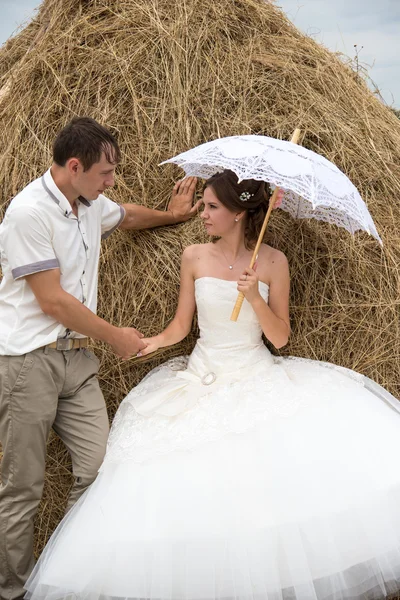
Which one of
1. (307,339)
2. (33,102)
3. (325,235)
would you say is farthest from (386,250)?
(33,102)

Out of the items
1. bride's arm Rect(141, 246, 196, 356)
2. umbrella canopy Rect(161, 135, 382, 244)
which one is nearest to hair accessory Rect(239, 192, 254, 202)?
umbrella canopy Rect(161, 135, 382, 244)

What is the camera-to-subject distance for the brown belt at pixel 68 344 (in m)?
3.44

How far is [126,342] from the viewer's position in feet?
11.8

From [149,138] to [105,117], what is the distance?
1.24 ft

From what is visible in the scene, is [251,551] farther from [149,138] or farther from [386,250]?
[149,138]

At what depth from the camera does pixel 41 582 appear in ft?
9.73

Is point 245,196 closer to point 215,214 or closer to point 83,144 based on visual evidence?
point 215,214

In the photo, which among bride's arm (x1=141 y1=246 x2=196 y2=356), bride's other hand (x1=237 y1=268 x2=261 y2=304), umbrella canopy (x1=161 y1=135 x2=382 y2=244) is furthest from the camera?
bride's arm (x1=141 y1=246 x2=196 y2=356)

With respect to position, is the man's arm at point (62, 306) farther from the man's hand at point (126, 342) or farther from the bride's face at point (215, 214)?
the bride's face at point (215, 214)

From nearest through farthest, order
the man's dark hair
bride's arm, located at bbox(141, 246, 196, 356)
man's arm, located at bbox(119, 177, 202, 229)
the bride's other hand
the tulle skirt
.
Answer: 1. the tulle skirt
2. the man's dark hair
3. the bride's other hand
4. bride's arm, located at bbox(141, 246, 196, 356)
5. man's arm, located at bbox(119, 177, 202, 229)

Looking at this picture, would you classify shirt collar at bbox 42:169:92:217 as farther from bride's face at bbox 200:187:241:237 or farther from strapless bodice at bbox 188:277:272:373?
strapless bodice at bbox 188:277:272:373

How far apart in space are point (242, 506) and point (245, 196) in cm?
174

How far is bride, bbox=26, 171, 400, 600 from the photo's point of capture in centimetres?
287

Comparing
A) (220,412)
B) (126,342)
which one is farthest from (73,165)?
(220,412)
